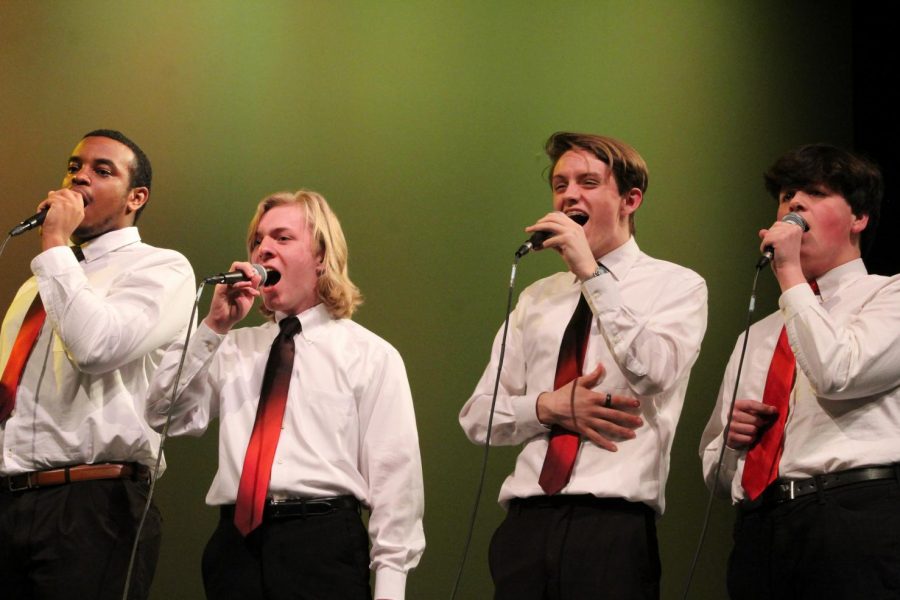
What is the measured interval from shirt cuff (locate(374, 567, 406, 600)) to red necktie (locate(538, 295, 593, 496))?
0.42 meters

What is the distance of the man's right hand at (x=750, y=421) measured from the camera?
2650 mm

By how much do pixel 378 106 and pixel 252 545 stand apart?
1.95m

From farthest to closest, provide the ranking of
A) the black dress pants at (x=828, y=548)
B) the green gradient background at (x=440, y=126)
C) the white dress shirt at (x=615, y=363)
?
the green gradient background at (x=440, y=126)
the white dress shirt at (x=615, y=363)
the black dress pants at (x=828, y=548)

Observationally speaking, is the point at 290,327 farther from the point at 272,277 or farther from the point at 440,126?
the point at 440,126

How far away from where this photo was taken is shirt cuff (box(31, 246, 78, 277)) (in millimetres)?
2943

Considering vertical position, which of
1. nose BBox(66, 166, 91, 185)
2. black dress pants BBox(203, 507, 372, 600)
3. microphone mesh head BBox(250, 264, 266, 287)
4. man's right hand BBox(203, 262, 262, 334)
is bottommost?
black dress pants BBox(203, 507, 372, 600)

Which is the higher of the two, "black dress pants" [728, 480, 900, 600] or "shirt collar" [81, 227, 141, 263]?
"shirt collar" [81, 227, 141, 263]

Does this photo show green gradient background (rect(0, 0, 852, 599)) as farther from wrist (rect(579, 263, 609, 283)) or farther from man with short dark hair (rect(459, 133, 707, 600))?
wrist (rect(579, 263, 609, 283))

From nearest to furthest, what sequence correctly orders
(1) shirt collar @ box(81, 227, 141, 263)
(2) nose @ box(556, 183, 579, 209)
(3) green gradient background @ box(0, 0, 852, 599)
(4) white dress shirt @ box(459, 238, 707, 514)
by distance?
1. (4) white dress shirt @ box(459, 238, 707, 514)
2. (2) nose @ box(556, 183, 579, 209)
3. (1) shirt collar @ box(81, 227, 141, 263)
4. (3) green gradient background @ box(0, 0, 852, 599)

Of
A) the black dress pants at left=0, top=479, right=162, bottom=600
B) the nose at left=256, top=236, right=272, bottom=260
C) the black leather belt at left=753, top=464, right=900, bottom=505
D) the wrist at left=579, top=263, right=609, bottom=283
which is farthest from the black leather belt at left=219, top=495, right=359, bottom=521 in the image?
the black leather belt at left=753, top=464, right=900, bottom=505

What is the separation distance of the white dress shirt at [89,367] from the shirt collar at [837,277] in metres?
1.69

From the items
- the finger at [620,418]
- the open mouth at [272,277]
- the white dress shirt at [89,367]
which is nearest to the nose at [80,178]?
the white dress shirt at [89,367]

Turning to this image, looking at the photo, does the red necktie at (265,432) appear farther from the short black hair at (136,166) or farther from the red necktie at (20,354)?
the short black hair at (136,166)

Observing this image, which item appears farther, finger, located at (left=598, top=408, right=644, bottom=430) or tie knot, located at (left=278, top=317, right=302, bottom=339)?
tie knot, located at (left=278, top=317, right=302, bottom=339)
